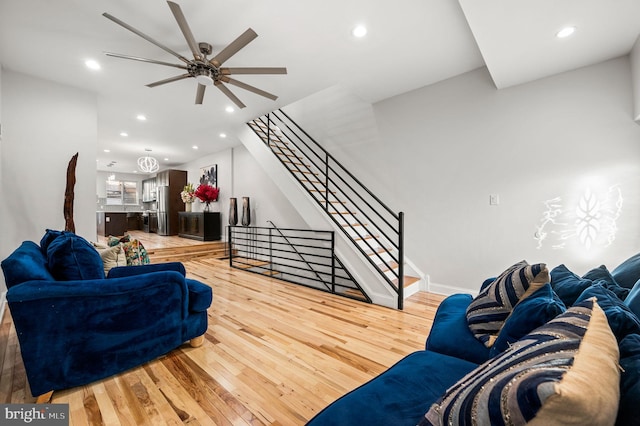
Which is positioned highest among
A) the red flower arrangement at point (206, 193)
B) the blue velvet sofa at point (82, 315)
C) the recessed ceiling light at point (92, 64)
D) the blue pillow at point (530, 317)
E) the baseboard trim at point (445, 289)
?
the recessed ceiling light at point (92, 64)

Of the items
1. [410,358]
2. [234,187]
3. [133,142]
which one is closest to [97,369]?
[410,358]

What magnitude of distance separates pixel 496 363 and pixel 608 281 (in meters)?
1.15

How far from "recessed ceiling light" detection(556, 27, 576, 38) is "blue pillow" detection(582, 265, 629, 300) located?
2.02 meters

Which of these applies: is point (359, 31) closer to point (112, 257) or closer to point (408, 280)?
point (408, 280)

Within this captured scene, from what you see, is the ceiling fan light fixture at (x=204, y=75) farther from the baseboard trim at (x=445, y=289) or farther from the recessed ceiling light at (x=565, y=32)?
the baseboard trim at (x=445, y=289)

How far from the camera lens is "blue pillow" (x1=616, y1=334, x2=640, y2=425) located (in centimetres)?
52

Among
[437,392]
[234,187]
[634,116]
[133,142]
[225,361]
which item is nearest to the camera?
[437,392]

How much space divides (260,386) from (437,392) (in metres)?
1.20

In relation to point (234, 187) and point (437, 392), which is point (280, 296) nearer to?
point (437, 392)

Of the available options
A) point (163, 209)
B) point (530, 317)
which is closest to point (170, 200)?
point (163, 209)

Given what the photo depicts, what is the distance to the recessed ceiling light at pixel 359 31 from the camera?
248cm

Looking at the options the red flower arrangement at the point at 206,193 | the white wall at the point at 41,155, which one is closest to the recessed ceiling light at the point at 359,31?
the white wall at the point at 41,155

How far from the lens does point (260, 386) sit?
5.63 ft

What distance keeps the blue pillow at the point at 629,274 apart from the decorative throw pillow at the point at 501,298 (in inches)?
19.4
